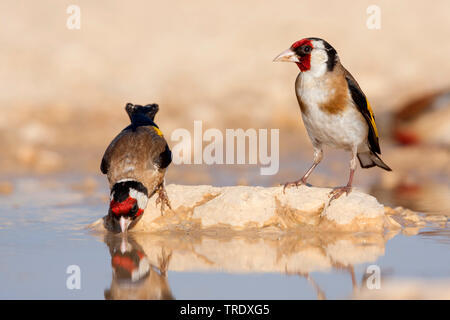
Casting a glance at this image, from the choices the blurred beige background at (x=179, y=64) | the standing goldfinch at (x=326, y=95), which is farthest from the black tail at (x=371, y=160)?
the blurred beige background at (x=179, y=64)

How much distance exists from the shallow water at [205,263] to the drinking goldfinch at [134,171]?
233 millimetres

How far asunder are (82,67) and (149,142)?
7288 mm

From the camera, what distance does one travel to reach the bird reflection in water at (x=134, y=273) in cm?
A: 417

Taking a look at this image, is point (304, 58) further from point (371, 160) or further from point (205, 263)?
point (205, 263)

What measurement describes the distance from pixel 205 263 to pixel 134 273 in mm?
479

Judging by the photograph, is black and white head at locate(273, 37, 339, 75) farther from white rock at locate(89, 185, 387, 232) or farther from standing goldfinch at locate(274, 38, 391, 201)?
white rock at locate(89, 185, 387, 232)

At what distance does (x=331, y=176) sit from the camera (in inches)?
366

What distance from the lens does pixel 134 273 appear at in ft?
15.3

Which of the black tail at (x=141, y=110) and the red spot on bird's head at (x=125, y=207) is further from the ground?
the black tail at (x=141, y=110)

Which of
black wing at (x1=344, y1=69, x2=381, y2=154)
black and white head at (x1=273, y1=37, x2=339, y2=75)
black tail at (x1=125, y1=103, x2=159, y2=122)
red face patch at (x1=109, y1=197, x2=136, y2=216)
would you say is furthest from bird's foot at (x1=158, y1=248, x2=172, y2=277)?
black tail at (x1=125, y1=103, x2=159, y2=122)

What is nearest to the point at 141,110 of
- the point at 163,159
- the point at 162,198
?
the point at 163,159

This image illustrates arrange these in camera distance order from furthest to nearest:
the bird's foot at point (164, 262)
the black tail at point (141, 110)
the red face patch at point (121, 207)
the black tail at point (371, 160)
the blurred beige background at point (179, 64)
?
the blurred beige background at point (179, 64) → the black tail at point (141, 110) → the black tail at point (371, 160) → the red face patch at point (121, 207) → the bird's foot at point (164, 262)

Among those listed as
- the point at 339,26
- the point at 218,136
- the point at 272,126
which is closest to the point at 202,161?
the point at 218,136

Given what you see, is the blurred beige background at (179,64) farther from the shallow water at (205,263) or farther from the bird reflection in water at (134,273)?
the bird reflection in water at (134,273)
